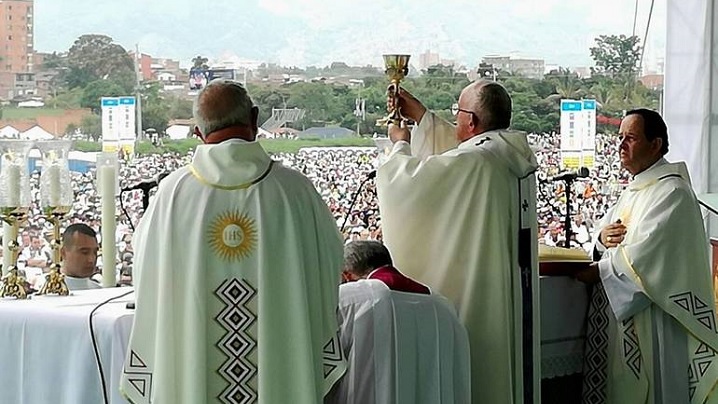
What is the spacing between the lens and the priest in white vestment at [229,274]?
4.14m

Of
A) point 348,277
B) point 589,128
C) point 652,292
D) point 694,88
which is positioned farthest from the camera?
point 694,88

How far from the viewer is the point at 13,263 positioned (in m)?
4.71

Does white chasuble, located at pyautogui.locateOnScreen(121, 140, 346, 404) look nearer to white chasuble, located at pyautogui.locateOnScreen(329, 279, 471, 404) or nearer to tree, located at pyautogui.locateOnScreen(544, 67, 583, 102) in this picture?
white chasuble, located at pyautogui.locateOnScreen(329, 279, 471, 404)

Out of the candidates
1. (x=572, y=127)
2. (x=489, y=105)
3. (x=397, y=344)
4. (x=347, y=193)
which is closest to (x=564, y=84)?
(x=572, y=127)

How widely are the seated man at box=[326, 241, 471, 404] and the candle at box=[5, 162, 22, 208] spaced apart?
1.23 m

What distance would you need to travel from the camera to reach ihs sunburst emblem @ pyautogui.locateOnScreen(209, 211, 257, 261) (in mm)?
4172

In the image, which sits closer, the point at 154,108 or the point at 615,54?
the point at 154,108

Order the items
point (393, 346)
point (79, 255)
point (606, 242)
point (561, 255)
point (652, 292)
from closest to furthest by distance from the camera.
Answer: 1. point (393, 346)
2. point (79, 255)
3. point (652, 292)
4. point (606, 242)
5. point (561, 255)

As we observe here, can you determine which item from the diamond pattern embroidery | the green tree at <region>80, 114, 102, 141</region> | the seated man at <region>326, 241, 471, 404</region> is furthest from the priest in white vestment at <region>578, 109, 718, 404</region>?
the green tree at <region>80, 114, 102, 141</region>

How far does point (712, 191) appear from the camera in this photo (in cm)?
838

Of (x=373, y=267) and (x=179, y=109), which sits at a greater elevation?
(x=179, y=109)

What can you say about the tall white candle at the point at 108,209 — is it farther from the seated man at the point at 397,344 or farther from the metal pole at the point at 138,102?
the metal pole at the point at 138,102

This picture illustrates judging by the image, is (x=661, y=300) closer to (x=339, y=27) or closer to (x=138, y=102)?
(x=339, y=27)

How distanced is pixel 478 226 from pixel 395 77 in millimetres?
691
